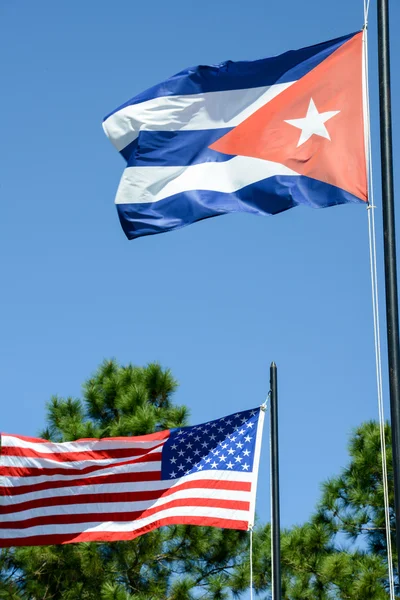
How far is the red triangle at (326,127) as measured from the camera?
8.33 m

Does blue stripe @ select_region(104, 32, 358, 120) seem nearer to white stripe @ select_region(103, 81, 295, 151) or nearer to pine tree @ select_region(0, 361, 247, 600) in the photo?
white stripe @ select_region(103, 81, 295, 151)

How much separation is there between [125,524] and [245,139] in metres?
4.58

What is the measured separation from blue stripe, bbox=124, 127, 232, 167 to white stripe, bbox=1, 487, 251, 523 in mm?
3545

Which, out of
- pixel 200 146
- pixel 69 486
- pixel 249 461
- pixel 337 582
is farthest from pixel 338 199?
pixel 337 582

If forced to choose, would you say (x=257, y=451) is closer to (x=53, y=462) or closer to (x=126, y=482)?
(x=126, y=482)

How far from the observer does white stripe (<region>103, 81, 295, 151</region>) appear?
9.50m

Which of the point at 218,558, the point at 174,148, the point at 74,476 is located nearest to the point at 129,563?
the point at 218,558

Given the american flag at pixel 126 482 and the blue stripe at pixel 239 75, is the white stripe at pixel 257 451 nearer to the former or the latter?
the american flag at pixel 126 482

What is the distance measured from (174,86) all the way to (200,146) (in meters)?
0.59

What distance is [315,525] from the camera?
59.0 ft

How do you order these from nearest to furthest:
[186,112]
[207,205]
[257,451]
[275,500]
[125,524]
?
1. [207,205]
2. [186,112]
3. [275,500]
4. [257,451]
5. [125,524]

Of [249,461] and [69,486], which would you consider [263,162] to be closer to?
[249,461]

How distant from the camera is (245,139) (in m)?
9.26

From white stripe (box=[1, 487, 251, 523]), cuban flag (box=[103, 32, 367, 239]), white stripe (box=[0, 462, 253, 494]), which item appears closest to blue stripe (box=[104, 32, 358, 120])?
cuban flag (box=[103, 32, 367, 239])
